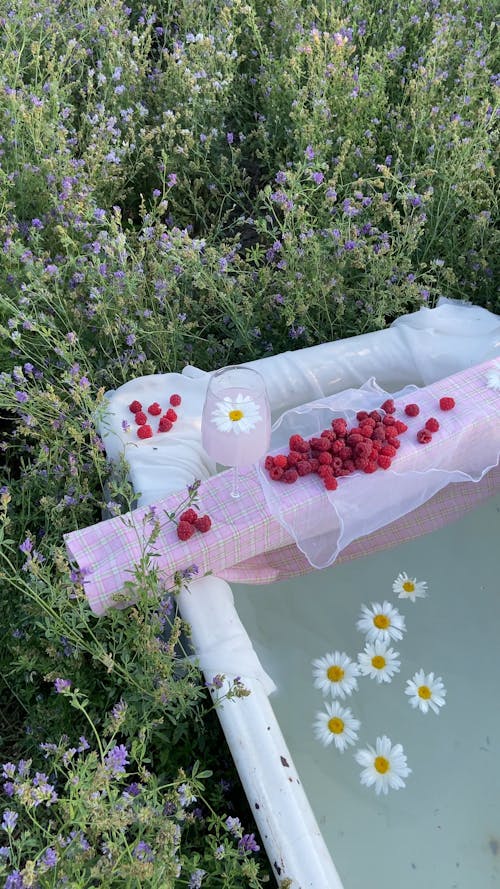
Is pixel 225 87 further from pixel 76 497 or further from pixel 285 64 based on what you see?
pixel 76 497

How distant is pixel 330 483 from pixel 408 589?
20.7 inches

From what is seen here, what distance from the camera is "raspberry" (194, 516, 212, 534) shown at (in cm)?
163

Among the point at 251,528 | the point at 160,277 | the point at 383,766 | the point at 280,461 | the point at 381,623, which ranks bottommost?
the point at 383,766

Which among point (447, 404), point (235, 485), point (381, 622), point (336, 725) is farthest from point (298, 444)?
point (336, 725)

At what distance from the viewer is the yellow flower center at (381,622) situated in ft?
6.36

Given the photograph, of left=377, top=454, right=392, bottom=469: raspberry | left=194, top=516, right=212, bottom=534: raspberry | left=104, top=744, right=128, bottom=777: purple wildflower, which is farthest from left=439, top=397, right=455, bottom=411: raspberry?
left=104, top=744, right=128, bottom=777: purple wildflower

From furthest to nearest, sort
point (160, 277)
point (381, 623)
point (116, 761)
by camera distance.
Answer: point (160, 277) < point (381, 623) < point (116, 761)

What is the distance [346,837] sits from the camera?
5.39 feet

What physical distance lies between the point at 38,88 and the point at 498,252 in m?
1.82

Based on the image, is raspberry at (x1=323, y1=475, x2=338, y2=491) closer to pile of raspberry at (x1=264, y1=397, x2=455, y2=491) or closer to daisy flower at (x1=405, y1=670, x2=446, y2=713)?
pile of raspberry at (x1=264, y1=397, x2=455, y2=491)

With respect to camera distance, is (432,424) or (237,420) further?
(432,424)

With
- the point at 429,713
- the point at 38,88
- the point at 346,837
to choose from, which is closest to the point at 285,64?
the point at 38,88

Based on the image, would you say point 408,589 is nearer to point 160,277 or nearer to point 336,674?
point 336,674

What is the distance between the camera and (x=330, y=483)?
5.56 feet
